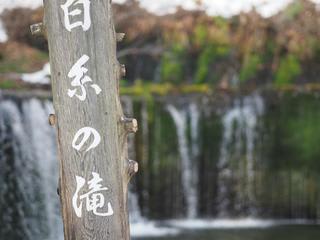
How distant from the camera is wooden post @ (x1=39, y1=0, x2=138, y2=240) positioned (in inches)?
123

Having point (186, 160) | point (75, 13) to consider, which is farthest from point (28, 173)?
point (75, 13)

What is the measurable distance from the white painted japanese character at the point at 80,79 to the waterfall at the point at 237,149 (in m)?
5.72

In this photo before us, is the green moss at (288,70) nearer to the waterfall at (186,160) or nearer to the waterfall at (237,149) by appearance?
the waterfall at (237,149)

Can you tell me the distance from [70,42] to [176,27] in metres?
6.25

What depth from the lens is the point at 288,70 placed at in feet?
30.1

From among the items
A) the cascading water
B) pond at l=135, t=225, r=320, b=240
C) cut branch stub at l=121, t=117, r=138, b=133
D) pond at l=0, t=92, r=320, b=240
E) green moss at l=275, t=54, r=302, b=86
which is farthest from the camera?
green moss at l=275, t=54, r=302, b=86

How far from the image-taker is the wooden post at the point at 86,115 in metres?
3.13

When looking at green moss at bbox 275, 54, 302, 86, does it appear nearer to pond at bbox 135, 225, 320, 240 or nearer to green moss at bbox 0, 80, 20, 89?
pond at bbox 135, 225, 320, 240

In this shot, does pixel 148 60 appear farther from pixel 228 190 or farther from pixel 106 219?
pixel 106 219

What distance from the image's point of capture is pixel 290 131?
8672mm

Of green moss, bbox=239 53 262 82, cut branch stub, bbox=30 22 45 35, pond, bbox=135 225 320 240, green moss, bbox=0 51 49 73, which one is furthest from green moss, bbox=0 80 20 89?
cut branch stub, bbox=30 22 45 35

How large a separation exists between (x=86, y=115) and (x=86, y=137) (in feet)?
0.38

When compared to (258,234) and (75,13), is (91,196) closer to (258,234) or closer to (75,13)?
(75,13)

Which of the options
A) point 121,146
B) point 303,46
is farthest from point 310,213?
point 121,146
